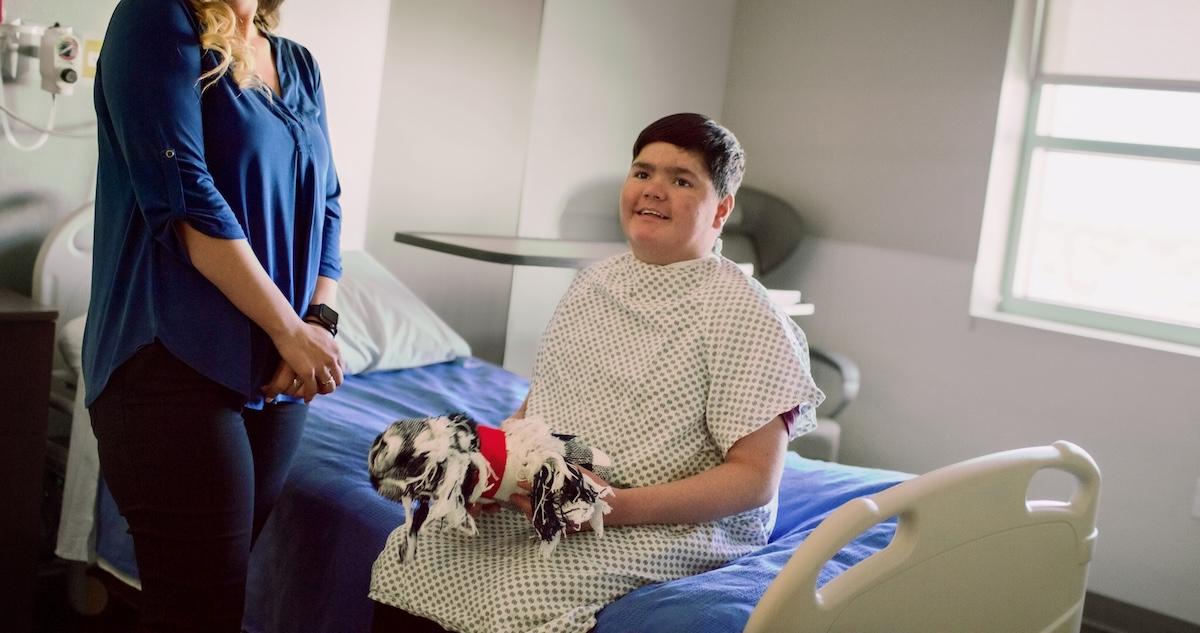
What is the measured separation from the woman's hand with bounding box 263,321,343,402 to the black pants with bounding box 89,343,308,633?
6cm

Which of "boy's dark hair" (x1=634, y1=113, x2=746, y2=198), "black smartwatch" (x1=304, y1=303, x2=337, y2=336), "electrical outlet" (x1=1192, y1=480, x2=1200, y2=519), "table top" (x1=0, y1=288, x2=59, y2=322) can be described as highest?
"boy's dark hair" (x1=634, y1=113, x2=746, y2=198)

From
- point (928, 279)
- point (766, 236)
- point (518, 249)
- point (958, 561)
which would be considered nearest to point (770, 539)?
point (958, 561)

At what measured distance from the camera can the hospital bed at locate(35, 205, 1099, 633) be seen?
56.5 inches

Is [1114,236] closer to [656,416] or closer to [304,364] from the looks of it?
[656,416]

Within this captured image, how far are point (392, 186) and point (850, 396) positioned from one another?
1.48 meters

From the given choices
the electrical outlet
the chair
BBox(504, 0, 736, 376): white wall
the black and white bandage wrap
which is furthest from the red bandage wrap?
the electrical outlet

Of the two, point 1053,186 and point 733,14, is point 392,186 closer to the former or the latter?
point 733,14

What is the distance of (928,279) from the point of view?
12.2ft

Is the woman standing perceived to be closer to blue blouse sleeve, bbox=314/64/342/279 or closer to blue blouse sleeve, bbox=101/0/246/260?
blue blouse sleeve, bbox=101/0/246/260

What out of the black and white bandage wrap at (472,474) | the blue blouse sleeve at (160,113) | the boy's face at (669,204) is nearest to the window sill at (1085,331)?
the boy's face at (669,204)

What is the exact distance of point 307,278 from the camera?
1.56 meters

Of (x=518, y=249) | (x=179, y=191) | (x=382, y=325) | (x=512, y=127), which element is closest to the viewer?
(x=179, y=191)

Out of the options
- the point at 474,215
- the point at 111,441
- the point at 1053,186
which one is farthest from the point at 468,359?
the point at 1053,186

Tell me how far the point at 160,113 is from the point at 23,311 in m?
0.92
